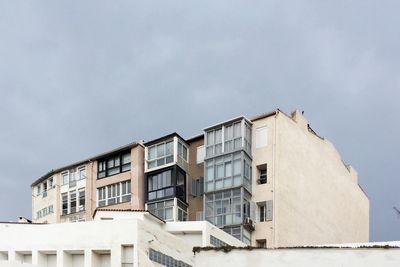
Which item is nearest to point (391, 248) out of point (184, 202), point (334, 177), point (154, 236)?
point (154, 236)

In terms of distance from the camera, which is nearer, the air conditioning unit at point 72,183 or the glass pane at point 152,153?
the glass pane at point 152,153

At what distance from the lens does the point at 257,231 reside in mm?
48312

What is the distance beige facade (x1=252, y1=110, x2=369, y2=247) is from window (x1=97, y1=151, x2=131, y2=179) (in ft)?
38.7

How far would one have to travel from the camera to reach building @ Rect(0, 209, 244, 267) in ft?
122

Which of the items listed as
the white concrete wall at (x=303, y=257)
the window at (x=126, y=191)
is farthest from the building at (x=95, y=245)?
the white concrete wall at (x=303, y=257)

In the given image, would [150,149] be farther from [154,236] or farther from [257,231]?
[154,236]

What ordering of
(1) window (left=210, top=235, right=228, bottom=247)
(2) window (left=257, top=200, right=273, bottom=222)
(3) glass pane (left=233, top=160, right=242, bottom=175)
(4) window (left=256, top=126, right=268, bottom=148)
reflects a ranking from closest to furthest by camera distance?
(1) window (left=210, top=235, right=228, bottom=247) < (2) window (left=257, top=200, right=273, bottom=222) < (3) glass pane (left=233, top=160, right=242, bottom=175) < (4) window (left=256, top=126, right=268, bottom=148)

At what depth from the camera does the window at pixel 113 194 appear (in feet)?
182

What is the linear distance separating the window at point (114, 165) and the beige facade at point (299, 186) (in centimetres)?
1180

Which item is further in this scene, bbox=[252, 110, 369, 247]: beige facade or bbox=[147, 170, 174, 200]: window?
bbox=[147, 170, 174, 200]: window

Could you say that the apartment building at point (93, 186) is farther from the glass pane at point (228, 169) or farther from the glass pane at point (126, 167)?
the glass pane at point (228, 169)

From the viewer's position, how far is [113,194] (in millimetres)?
56562

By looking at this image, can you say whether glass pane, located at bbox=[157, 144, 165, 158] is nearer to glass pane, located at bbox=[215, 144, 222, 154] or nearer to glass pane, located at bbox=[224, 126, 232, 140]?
glass pane, located at bbox=[215, 144, 222, 154]

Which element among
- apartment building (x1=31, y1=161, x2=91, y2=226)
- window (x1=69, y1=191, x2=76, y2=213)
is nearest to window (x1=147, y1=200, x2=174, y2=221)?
apartment building (x1=31, y1=161, x2=91, y2=226)
